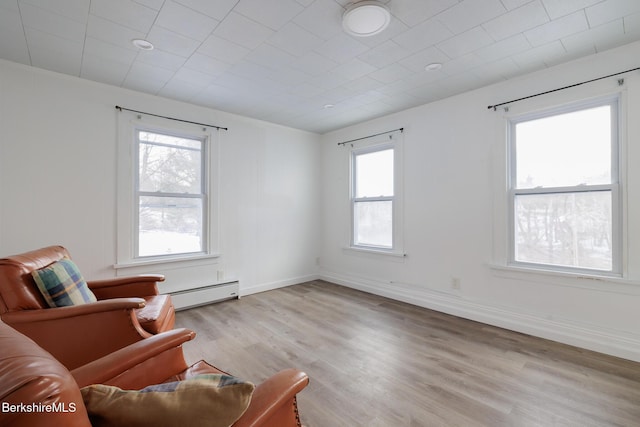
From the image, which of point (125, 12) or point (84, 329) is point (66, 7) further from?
point (84, 329)

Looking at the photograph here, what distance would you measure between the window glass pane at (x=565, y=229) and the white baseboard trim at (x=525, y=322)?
0.55 metres

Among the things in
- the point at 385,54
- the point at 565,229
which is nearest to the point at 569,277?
the point at 565,229

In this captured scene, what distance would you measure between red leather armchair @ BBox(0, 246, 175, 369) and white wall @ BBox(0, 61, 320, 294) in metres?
1.16

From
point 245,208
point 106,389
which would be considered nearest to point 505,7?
point 106,389

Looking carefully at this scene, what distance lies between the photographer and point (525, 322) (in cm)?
283

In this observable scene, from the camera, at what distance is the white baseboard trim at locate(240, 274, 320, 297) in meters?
4.16

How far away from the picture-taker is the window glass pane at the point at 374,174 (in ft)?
13.7

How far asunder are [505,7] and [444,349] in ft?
8.64

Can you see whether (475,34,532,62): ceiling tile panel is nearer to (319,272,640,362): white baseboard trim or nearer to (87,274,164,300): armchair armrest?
Answer: (319,272,640,362): white baseboard trim

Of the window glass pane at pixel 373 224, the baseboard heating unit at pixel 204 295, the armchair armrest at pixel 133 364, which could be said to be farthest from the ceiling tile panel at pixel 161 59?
the window glass pane at pixel 373 224

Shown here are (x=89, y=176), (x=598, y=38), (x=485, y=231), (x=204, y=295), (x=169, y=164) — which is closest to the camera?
(x=598, y=38)

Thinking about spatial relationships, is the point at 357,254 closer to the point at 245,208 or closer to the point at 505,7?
the point at 245,208

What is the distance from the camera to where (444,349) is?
2.50m

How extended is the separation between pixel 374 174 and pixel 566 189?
227cm
